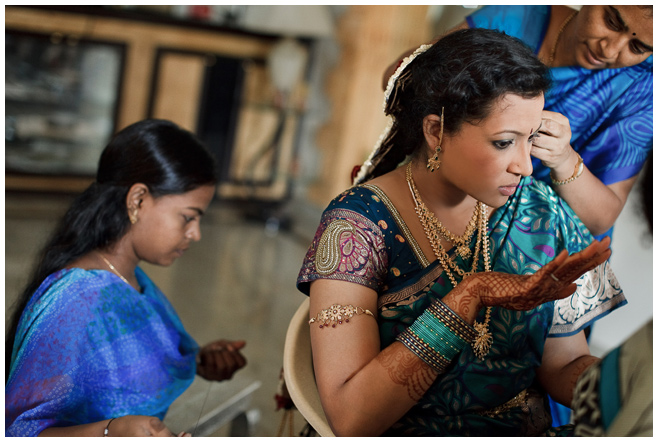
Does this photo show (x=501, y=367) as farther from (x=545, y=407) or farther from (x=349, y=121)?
(x=349, y=121)

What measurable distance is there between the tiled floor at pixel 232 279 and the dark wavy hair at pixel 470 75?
79cm

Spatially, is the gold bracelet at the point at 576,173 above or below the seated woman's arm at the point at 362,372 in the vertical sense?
above

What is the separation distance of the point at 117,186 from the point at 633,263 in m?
1.05

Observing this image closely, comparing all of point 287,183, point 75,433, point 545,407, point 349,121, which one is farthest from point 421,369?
point 287,183

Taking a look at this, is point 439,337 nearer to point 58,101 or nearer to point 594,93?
point 594,93

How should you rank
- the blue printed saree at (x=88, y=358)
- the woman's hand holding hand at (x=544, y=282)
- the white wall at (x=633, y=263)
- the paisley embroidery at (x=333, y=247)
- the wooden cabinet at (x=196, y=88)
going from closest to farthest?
1. the woman's hand holding hand at (x=544, y=282)
2. the paisley embroidery at (x=333, y=247)
3. the blue printed saree at (x=88, y=358)
4. the white wall at (x=633, y=263)
5. the wooden cabinet at (x=196, y=88)

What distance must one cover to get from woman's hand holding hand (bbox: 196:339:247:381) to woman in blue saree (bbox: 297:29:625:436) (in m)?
0.50

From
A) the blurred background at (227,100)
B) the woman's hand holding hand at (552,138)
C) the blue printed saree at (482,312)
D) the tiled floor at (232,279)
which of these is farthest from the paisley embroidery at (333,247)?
the blurred background at (227,100)

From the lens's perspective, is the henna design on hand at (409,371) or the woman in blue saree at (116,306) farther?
the woman in blue saree at (116,306)

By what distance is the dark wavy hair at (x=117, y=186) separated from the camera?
1.35m

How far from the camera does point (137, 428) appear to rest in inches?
41.4

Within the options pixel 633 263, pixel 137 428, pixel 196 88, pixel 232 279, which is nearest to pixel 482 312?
pixel 633 263

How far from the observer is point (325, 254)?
39.4 inches

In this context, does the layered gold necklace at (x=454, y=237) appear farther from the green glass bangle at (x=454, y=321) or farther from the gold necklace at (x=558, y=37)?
the gold necklace at (x=558, y=37)
